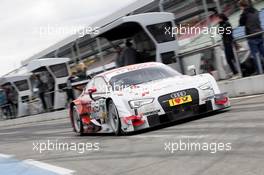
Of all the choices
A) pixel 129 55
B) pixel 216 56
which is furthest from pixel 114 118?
pixel 129 55

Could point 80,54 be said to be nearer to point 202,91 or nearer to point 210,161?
point 202,91

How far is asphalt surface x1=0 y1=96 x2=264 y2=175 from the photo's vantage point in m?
6.57

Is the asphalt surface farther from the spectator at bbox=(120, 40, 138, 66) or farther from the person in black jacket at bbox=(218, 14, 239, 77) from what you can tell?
the spectator at bbox=(120, 40, 138, 66)

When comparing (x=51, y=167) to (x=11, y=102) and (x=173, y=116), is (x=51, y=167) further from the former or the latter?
(x=11, y=102)

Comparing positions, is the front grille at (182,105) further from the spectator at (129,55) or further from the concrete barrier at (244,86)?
the spectator at (129,55)

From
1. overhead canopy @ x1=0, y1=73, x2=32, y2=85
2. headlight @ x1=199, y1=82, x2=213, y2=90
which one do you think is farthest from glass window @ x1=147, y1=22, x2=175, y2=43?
overhead canopy @ x1=0, y1=73, x2=32, y2=85

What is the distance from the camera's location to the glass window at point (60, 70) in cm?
2702

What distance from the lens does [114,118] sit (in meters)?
11.4

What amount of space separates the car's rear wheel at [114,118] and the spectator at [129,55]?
6.73 metres

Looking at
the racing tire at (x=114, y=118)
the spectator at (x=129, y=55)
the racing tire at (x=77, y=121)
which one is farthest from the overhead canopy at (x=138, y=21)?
the racing tire at (x=114, y=118)

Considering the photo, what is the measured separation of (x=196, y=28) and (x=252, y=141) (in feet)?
34.0

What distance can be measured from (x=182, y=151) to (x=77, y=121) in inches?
259

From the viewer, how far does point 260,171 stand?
18.9ft

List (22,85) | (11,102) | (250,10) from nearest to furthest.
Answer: (250,10) < (11,102) < (22,85)
